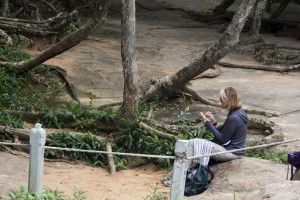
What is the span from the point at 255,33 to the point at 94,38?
13.1 feet

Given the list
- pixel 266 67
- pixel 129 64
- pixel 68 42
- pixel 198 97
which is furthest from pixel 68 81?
pixel 266 67

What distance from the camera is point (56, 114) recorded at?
31.2 ft

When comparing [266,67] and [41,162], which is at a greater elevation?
[41,162]

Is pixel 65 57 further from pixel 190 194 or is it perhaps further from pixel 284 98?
pixel 190 194

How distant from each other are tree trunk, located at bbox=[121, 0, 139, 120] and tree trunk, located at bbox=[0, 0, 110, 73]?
0.74 metres

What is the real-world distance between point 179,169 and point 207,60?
5.21 m

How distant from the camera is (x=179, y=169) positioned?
518 cm

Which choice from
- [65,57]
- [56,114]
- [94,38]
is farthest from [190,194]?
[94,38]

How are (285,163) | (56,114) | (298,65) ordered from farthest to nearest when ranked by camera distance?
(298,65), (56,114), (285,163)

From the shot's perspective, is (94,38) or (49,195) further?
(94,38)

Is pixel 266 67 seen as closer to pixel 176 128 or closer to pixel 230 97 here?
pixel 176 128

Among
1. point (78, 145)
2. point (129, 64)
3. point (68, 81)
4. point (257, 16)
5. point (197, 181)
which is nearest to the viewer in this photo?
point (197, 181)

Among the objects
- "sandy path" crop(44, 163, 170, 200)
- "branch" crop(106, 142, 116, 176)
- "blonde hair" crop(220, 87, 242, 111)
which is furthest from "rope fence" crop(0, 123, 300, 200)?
"branch" crop(106, 142, 116, 176)

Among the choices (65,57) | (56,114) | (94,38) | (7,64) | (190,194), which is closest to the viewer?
(190,194)
